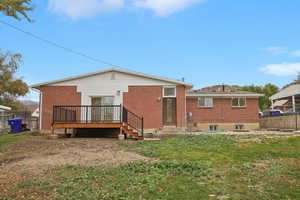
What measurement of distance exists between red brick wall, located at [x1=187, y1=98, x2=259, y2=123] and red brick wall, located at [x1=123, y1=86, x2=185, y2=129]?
4772 mm

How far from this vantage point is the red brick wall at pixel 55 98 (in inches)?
612

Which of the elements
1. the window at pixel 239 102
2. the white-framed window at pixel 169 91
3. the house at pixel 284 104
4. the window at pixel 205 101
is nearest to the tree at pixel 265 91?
the house at pixel 284 104

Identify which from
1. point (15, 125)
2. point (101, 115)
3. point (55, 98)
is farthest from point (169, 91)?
point (15, 125)

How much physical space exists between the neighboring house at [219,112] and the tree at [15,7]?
→ 15.1m

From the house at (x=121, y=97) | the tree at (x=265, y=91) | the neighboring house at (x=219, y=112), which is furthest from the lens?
the tree at (x=265, y=91)

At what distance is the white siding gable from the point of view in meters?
15.6

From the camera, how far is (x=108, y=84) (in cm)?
1562

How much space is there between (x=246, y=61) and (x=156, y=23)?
12057 millimetres

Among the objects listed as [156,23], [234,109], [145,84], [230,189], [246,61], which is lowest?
[230,189]

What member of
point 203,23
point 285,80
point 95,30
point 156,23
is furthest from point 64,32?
point 285,80

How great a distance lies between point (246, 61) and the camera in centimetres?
2527

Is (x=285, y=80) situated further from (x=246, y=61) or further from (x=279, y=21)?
(x=279, y=21)

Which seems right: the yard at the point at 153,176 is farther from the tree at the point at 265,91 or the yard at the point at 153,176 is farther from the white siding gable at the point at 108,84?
the tree at the point at 265,91

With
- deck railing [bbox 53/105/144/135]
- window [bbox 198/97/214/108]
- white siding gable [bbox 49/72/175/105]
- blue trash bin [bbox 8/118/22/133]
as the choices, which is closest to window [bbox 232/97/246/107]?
window [bbox 198/97/214/108]
